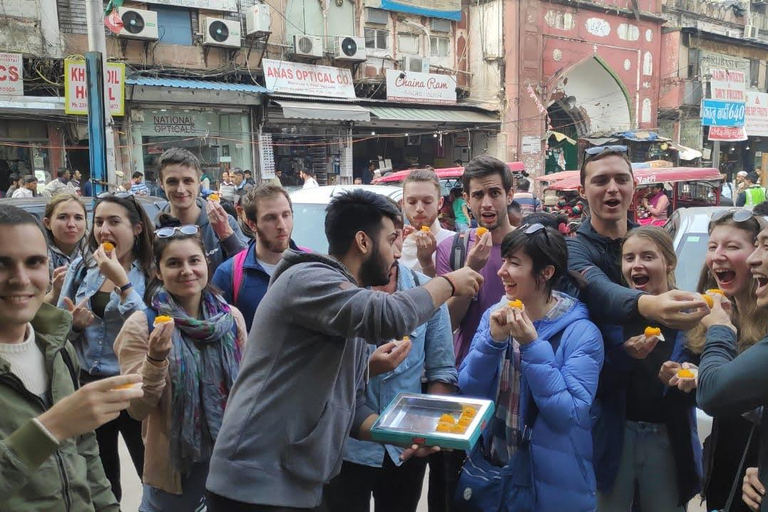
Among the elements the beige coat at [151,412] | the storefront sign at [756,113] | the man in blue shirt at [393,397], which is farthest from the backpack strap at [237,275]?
the storefront sign at [756,113]

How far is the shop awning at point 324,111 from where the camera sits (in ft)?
51.7

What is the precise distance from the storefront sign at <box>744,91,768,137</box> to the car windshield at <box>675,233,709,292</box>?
79.7 ft

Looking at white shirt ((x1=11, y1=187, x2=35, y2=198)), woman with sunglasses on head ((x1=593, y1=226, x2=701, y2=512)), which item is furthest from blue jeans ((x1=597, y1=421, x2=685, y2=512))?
white shirt ((x1=11, y1=187, x2=35, y2=198))

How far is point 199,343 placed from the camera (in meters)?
2.63

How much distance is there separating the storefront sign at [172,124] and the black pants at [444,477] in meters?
14.0

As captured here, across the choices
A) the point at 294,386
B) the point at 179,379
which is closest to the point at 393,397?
the point at 294,386

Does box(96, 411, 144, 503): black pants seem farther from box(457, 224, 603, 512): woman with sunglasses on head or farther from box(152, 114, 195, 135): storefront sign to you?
box(152, 114, 195, 135): storefront sign

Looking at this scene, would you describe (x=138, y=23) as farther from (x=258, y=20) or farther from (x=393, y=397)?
(x=393, y=397)

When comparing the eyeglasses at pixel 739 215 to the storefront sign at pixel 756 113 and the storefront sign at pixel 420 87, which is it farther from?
the storefront sign at pixel 756 113

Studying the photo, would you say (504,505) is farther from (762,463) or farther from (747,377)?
(747,377)

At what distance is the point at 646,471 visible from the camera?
2.49 metres

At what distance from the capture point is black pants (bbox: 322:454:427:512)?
2.52 m

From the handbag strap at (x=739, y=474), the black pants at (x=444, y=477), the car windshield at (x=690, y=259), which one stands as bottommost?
the black pants at (x=444, y=477)

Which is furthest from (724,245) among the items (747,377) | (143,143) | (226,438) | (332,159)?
(332,159)
